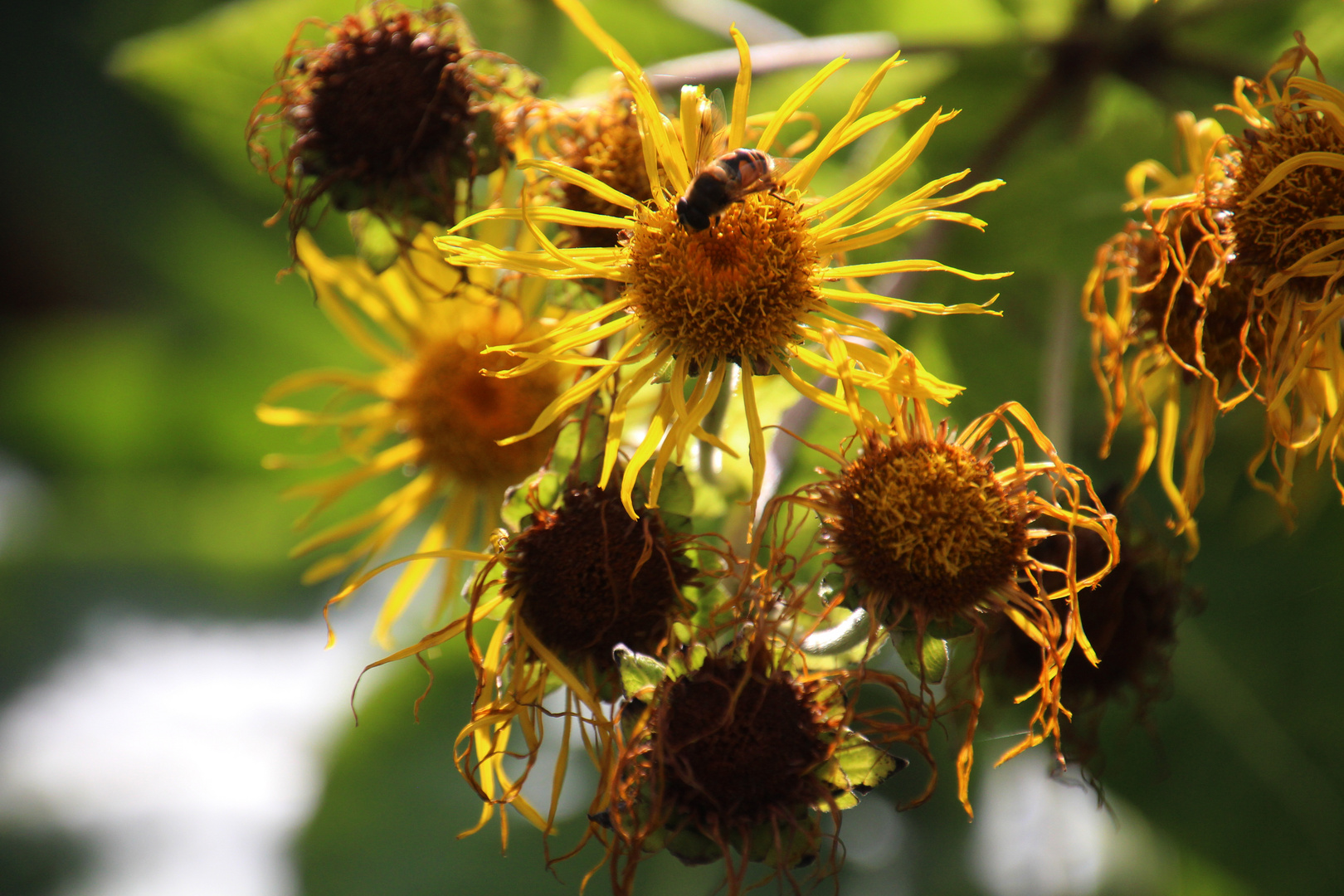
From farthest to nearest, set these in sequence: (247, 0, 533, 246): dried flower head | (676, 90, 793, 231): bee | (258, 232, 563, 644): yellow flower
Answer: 1. (258, 232, 563, 644): yellow flower
2. (247, 0, 533, 246): dried flower head
3. (676, 90, 793, 231): bee

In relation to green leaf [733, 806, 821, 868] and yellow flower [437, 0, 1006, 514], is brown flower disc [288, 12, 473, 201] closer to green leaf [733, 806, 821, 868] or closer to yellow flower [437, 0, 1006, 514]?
yellow flower [437, 0, 1006, 514]

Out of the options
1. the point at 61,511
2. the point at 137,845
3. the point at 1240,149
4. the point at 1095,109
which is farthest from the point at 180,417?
the point at 1240,149

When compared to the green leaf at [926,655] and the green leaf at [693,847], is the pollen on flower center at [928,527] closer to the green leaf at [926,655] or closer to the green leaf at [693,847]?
the green leaf at [926,655]

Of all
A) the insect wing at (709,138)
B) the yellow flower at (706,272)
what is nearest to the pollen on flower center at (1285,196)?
the yellow flower at (706,272)

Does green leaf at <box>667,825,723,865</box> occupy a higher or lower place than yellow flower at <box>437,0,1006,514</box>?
lower

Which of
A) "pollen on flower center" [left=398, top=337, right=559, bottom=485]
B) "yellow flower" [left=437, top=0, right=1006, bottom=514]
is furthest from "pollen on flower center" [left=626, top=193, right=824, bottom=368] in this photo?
"pollen on flower center" [left=398, top=337, right=559, bottom=485]

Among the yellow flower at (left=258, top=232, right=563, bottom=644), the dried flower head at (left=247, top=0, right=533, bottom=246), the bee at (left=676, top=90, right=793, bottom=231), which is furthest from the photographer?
the yellow flower at (left=258, top=232, right=563, bottom=644)

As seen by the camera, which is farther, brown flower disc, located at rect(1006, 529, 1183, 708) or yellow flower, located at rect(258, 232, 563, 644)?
yellow flower, located at rect(258, 232, 563, 644)

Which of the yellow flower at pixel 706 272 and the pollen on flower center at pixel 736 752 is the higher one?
the yellow flower at pixel 706 272
